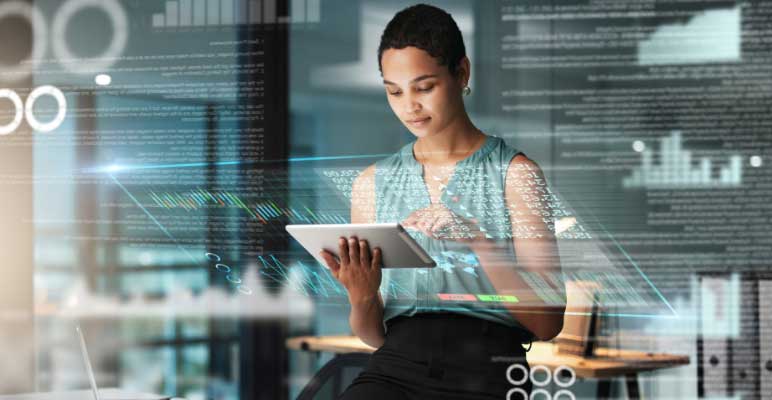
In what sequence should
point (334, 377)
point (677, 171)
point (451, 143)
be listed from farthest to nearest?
point (334, 377)
point (451, 143)
point (677, 171)

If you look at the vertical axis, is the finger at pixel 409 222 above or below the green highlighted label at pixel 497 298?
above

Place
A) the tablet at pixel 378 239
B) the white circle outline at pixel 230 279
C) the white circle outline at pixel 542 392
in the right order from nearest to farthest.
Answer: the tablet at pixel 378 239
the white circle outline at pixel 542 392
the white circle outline at pixel 230 279

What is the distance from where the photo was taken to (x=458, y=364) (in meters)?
2.11

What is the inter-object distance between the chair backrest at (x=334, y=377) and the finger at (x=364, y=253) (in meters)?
0.26

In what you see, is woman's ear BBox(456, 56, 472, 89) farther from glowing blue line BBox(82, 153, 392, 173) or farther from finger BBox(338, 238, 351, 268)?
finger BBox(338, 238, 351, 268)

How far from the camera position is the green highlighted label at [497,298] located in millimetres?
2094

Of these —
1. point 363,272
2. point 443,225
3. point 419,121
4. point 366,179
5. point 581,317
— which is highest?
point 419,121

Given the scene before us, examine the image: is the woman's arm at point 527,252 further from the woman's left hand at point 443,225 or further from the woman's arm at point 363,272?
the woman's arm at point 363,272

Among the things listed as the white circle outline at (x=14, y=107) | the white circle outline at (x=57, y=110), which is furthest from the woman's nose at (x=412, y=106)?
the white circle outline at (x=14, y=107)

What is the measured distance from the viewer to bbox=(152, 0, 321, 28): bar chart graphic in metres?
2.31

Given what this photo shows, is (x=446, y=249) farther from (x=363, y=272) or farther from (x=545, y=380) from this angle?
(x=545, y=380)

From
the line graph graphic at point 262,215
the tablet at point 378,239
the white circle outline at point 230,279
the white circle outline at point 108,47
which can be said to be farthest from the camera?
the white circle outline at point 108,47

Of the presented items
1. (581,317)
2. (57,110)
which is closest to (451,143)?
(581,317)

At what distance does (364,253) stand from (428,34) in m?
0.56
